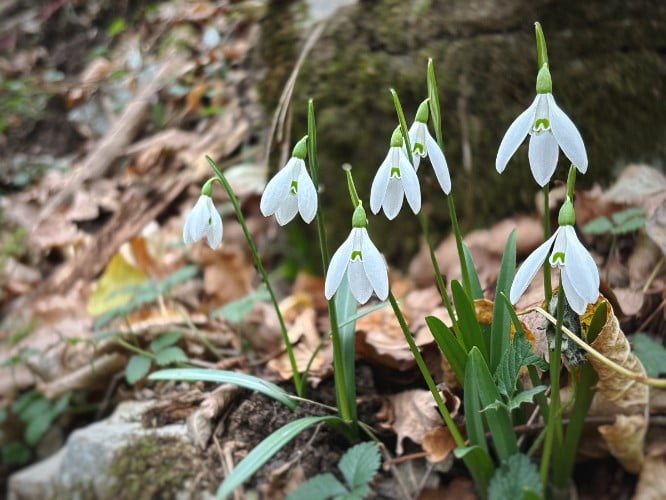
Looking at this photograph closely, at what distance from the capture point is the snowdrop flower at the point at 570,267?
3.32ft

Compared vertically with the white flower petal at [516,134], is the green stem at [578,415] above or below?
below

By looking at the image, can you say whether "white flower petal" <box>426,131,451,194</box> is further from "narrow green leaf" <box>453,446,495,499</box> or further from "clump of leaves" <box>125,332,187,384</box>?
"clump of leaves" <box>125,332,187,384</box>

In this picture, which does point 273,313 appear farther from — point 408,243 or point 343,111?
point 343,111

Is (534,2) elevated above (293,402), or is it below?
above

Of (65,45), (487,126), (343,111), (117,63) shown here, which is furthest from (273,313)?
(65,45)

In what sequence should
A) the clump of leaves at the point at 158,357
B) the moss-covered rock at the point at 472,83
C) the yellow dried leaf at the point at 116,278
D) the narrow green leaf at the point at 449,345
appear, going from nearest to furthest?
the narrow green leaf at the point at 449,345, the clump of leaves at the point at 158,357, the moss-covered rock at the point at 472,83, the yellow dried leaf at the point at 116,278

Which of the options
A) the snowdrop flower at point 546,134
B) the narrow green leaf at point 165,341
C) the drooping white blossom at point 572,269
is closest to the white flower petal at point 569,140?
the snowdrop flower at point 546,134

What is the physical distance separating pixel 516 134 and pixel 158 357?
1.23 meters

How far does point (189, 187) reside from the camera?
3133mm

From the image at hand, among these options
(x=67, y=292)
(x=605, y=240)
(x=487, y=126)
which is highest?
(x=487, y=126)

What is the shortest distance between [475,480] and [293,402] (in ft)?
1.50

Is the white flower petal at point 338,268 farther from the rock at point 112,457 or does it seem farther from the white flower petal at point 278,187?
the rock at point 112,457

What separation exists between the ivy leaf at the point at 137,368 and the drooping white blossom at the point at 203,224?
0.68 m

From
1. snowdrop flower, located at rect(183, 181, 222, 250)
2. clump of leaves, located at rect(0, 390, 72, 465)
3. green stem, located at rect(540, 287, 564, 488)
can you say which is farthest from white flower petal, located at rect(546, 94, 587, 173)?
clump of leaves, located at rect(0, 390, 72, 465)
